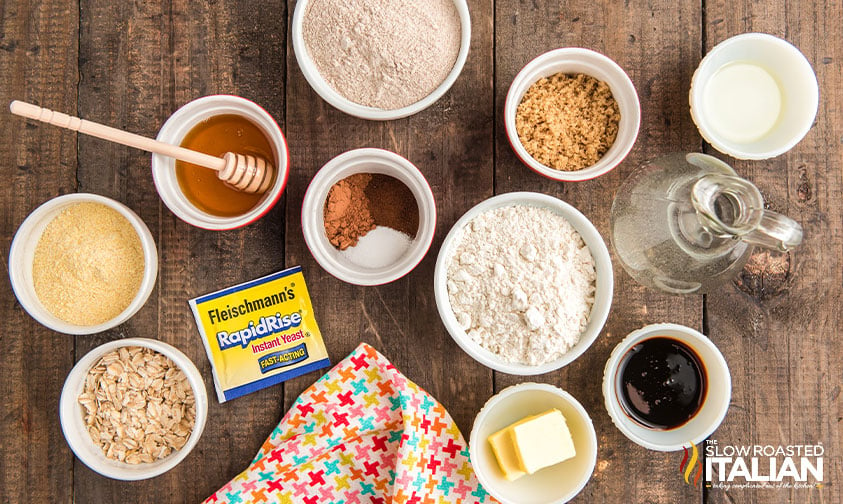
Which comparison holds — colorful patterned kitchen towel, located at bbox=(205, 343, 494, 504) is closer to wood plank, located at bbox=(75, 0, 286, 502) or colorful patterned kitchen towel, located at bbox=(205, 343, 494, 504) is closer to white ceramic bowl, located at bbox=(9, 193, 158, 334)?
wood plank, located at bbox=(75, 0, 286, 502)

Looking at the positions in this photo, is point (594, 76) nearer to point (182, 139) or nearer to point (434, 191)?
point (434, 191)

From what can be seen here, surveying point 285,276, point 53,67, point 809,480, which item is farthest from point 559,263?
point 53,67

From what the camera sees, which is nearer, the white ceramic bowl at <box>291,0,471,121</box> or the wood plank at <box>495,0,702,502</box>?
the white ceramic bowl at <box>291,0,471,121</box>

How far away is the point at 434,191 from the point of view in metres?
1.08

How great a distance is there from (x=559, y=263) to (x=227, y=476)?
0.71m

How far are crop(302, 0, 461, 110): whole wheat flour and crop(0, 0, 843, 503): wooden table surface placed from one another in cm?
10

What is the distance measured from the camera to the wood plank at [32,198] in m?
1.09

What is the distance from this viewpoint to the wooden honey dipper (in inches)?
34.0

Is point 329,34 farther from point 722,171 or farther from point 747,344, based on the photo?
point 747,344

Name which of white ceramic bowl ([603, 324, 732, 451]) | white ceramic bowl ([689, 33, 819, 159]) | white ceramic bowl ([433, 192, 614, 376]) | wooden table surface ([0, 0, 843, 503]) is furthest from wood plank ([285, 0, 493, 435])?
white ceramic bowl ([689, 33, 819, 159])

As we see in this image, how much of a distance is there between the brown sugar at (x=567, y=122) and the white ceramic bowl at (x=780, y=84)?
16 centimetres

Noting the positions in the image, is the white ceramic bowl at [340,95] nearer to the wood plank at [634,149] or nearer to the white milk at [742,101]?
the wood plank at [634,149]

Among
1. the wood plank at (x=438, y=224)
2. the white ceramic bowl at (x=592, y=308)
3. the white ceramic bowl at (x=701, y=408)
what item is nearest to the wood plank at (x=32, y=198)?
the wood plank at (x=438, y=224)

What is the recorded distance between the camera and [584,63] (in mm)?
1021
